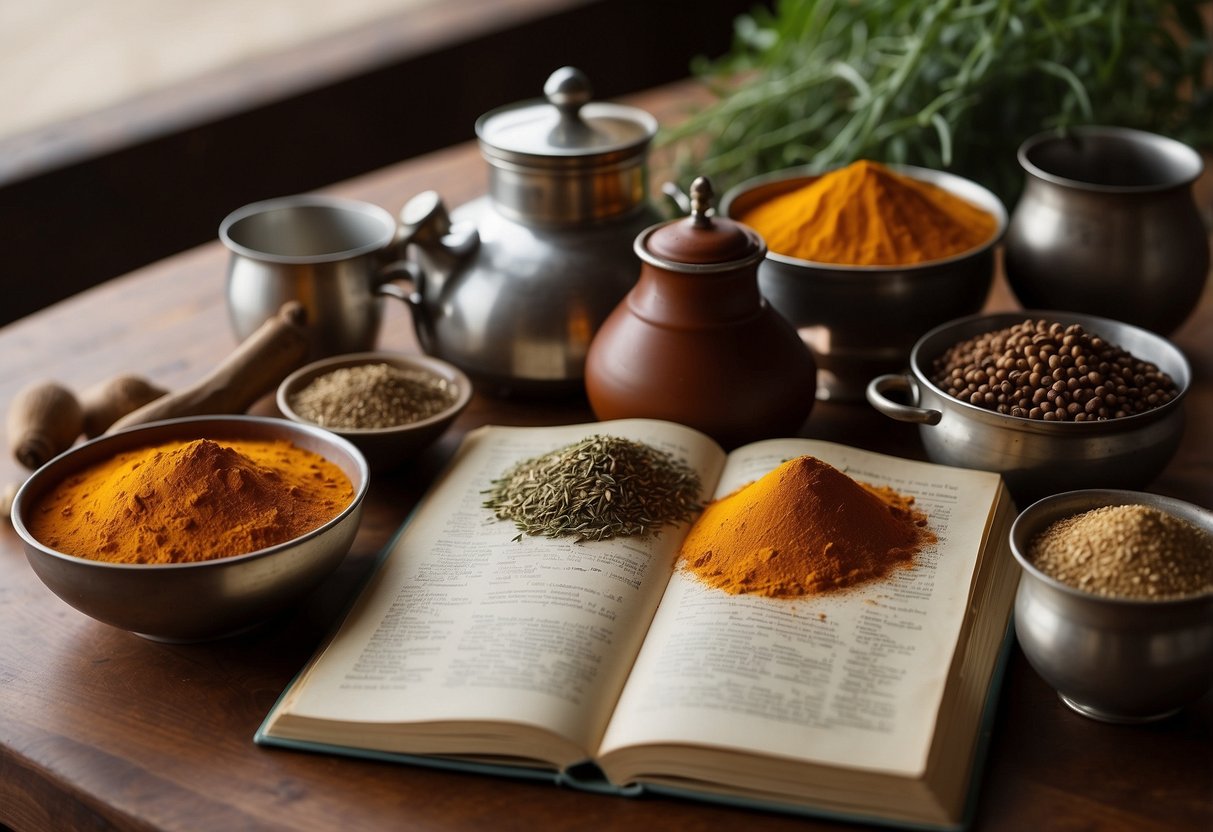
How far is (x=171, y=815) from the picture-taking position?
76cm

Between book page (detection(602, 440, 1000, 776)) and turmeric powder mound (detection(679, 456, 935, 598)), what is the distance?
0.04 feet

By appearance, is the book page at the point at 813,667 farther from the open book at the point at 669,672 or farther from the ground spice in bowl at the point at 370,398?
the ground spice in bowl at the point at 370,398

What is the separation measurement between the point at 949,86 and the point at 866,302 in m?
0.50

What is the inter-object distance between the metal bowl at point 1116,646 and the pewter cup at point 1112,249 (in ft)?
1.72

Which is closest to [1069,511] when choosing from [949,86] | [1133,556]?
[1133,556]

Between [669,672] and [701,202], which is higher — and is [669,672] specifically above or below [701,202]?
below

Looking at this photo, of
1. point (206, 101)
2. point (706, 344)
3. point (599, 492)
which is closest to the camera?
point (599, 492)

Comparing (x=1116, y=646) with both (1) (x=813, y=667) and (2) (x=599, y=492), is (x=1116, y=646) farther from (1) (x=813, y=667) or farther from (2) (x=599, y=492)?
(2) (x=599, y=492)

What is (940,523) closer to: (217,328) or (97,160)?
(217,328)

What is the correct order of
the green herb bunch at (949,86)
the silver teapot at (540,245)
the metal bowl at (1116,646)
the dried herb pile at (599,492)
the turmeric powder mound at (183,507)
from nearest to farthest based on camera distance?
the metal bowl at (1116,646) < the turmeric powder mound at (183,507) < the dried herb pile at (599,492) < the silver teapot at (540,245) < the green herb bunch at (949,86)

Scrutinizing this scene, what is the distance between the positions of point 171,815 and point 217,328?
31.2 inches

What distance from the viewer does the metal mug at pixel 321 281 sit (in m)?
1.25

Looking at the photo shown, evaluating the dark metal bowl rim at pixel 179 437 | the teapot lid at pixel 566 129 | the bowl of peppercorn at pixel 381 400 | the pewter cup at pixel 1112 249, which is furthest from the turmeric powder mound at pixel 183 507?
the pewter cup at pixel 1112 249

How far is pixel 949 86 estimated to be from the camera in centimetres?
151
